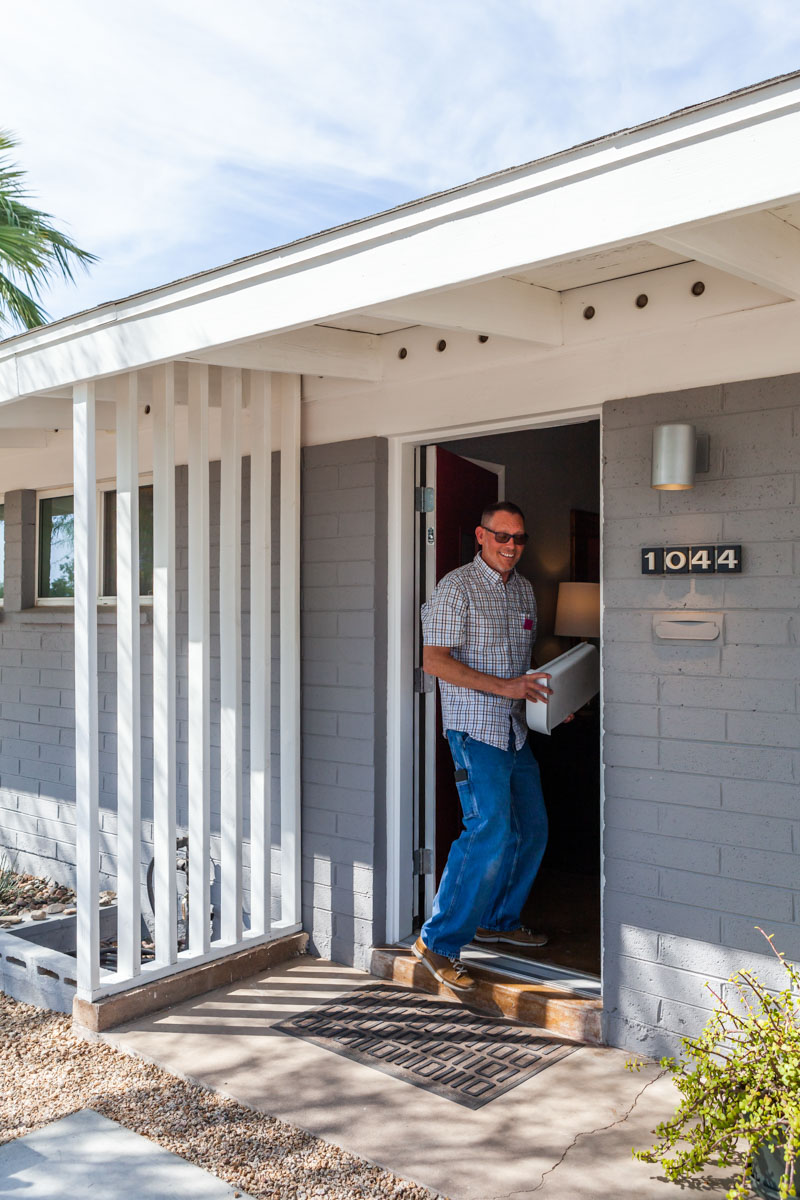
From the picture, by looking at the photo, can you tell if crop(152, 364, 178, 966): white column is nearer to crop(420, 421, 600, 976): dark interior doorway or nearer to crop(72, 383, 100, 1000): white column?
crop(72, 383, 100, 1000): white column

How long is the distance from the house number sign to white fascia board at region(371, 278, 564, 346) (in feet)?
2.78

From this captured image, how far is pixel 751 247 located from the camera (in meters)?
2.51

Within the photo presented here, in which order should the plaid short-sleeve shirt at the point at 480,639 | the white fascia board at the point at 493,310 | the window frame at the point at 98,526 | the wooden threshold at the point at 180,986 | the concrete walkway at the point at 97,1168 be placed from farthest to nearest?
1. the window frame at the point at 98,526
2. the plaid short-sleeve shirt at the point at 480,639
3. the wooden threshold at the point at 180,986
4. the white fascia board at the point at 493,310
5. the concrete walkway at the point at 97,1168

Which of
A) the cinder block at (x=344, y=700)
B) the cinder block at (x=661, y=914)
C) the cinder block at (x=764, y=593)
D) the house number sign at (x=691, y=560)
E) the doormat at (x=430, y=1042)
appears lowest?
the doormat at (x=430, y=1042)

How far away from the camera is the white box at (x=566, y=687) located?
3.64 meters

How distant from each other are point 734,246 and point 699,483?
88 centimetres

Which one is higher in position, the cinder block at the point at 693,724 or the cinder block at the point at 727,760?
the cinder block at the point at 693,724

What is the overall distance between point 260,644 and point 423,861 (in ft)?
3.85

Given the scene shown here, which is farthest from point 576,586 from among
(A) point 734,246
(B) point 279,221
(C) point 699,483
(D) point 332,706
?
(B) point 279,221

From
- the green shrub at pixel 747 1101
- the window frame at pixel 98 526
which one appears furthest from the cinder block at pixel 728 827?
the window frame at pixel 98 526

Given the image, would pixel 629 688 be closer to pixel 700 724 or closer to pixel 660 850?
pixel 700 724

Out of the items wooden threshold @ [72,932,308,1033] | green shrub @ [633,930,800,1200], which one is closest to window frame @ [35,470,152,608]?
wooden threshold @ [72,932,308,1033]

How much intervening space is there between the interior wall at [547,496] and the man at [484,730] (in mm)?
1578

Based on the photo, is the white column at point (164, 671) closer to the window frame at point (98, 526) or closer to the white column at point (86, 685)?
the white column at point (86, 685)
